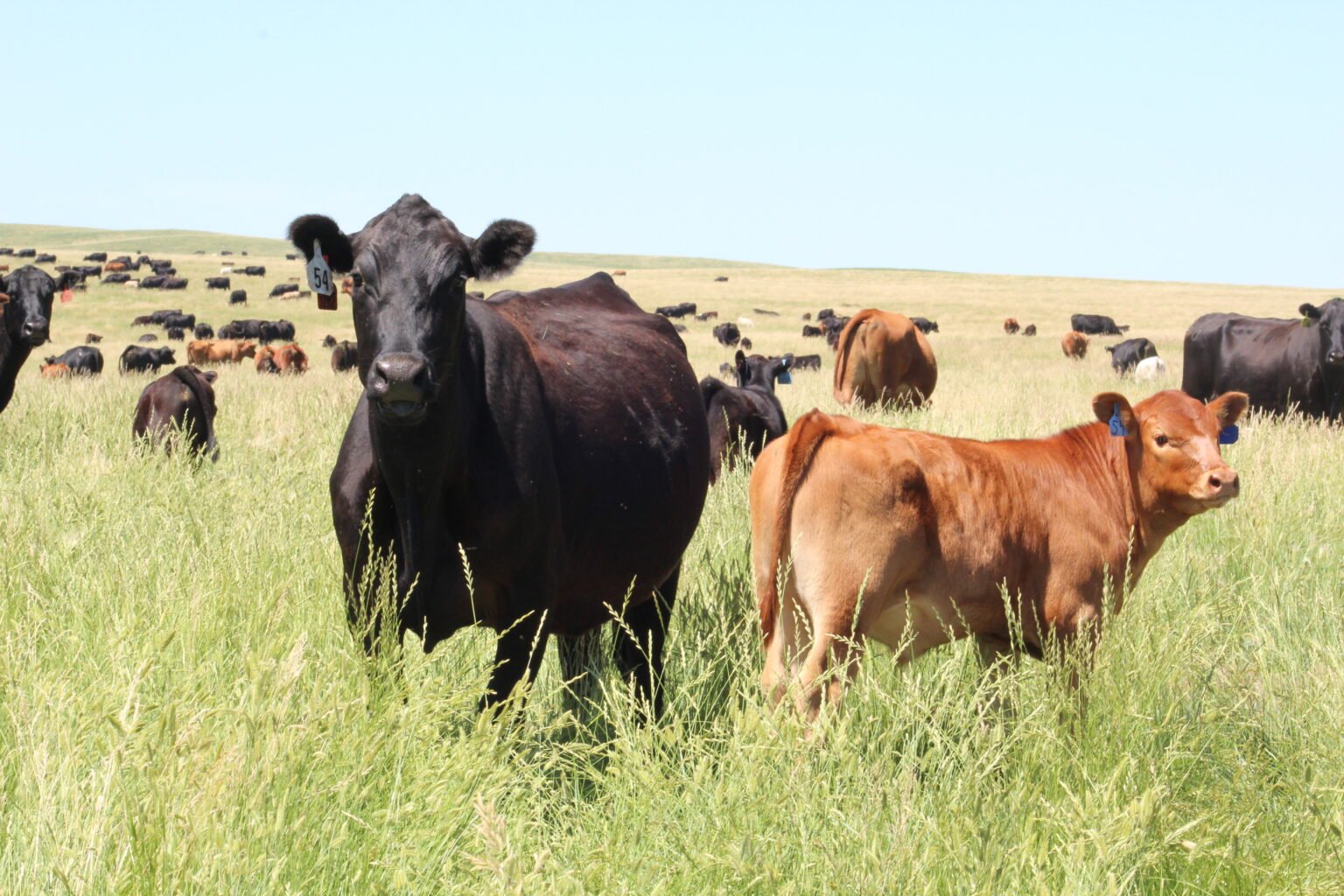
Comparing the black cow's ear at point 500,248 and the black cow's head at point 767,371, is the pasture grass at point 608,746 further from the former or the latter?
the black cow's head at point 767,371

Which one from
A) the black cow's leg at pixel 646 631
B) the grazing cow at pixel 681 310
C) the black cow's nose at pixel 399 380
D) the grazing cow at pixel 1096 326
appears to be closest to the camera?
the black cow's nose at pixel 399 380

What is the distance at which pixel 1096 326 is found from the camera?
5559 cm

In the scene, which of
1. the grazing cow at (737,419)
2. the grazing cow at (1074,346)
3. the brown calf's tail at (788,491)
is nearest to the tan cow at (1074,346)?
the grazing cow at (1074,346)

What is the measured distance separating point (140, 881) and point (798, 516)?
2472 millimetres

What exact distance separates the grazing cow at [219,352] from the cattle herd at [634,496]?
34086 mm

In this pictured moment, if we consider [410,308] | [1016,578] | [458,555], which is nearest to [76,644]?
[458,555]

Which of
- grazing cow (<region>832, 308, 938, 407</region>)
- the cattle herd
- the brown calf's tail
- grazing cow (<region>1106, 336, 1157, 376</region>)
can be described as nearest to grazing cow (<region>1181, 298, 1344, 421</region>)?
grazing cow (<region>832, 308, 938, 407</region>)

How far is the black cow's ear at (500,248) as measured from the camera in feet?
15.3

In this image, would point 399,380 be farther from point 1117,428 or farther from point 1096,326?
point 1096,326

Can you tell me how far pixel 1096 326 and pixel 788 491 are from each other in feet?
179

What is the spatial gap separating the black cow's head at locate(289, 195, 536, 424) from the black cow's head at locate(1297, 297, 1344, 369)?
12.0 metres

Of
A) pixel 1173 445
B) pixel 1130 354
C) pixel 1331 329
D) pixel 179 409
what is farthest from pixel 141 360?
pixel 1173 445

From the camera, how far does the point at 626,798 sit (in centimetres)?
329

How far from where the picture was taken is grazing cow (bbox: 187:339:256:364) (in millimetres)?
37469
